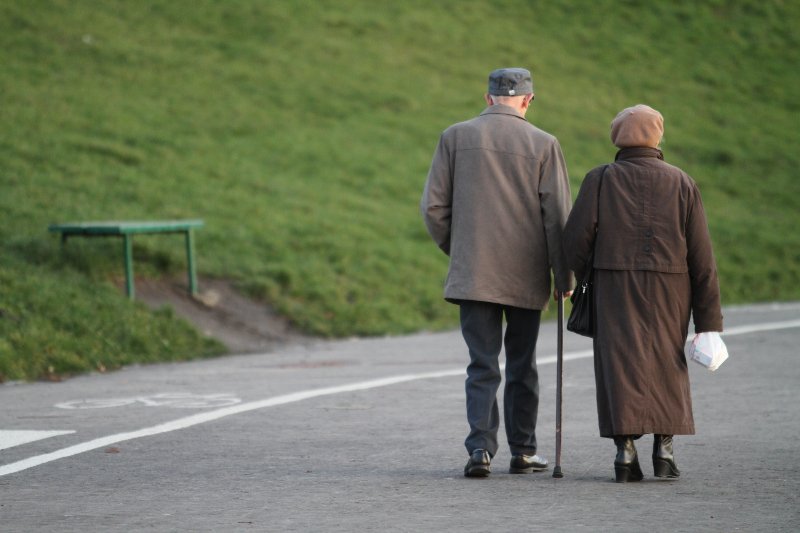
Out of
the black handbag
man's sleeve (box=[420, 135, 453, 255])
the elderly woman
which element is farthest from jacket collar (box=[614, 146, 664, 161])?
man's sleeve (box=[420, 135, 453, 255])

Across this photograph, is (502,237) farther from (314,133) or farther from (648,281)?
(314,133)

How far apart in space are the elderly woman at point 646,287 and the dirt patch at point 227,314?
8229mm

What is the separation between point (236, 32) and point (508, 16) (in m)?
9.29

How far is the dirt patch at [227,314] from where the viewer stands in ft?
50.5

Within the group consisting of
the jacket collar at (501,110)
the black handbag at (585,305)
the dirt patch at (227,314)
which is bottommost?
the dirt patch at (227,314)

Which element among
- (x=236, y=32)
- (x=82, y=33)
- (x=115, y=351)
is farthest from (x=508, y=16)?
(x=115, y=351)

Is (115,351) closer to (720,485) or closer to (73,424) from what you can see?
(73,424)

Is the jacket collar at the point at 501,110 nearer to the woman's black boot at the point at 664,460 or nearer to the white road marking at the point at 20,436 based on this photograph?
the woman's black boot at the point at 664,460

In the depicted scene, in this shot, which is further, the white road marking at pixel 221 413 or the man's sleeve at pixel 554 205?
the white road marking at pixel 221 413

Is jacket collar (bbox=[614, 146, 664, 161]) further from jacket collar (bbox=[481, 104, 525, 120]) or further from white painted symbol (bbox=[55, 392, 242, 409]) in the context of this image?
white painted symbol (bbox=[55, 392, 242, 409])

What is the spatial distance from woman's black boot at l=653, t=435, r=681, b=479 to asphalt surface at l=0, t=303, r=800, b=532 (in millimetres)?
71

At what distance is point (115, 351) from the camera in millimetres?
13812

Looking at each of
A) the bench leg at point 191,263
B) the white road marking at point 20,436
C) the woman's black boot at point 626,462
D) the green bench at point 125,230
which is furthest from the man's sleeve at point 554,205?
the bench leg at point 191,263

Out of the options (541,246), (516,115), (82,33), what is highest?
(82,33)
